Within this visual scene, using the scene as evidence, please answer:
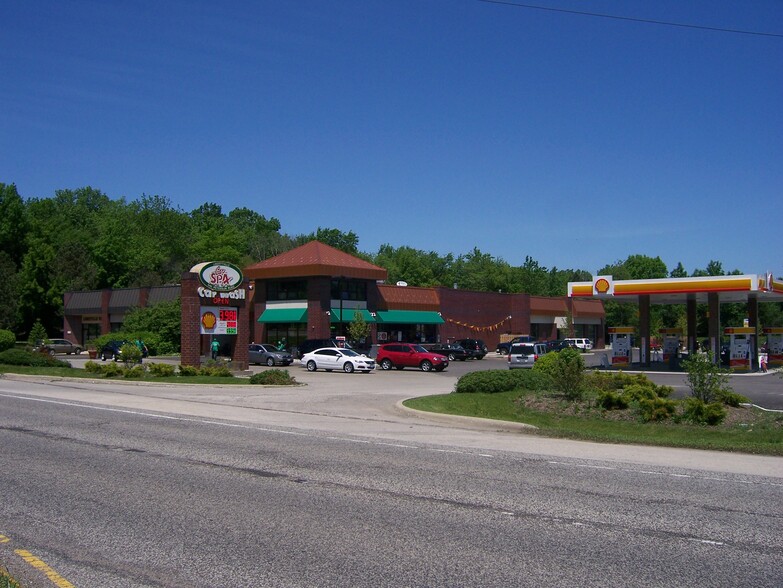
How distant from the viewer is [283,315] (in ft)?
200

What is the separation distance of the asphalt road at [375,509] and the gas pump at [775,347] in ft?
129

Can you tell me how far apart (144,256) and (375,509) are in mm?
93091

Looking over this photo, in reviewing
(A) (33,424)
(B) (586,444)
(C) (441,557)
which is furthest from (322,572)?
(A) (33,424)

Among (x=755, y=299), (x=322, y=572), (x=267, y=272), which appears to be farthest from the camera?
(x=267, y=272)

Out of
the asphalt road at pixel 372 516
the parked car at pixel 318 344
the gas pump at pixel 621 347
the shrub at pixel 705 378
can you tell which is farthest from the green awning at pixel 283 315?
the asphalt road at pixel 372 516

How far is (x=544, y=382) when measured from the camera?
2503cm

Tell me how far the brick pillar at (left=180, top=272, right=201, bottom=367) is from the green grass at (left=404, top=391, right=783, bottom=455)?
2012cm

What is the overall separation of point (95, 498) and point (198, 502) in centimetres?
135

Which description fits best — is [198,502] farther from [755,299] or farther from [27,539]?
[755,299]

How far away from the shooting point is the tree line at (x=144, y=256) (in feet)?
283

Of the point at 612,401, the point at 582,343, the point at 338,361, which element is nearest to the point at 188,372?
the point at 338,361

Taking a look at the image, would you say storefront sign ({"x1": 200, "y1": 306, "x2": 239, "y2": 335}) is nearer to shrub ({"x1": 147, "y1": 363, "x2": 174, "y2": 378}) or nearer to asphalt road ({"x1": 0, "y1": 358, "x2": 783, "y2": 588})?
shrub ({"x1": 147, "y1": 363, "x2": 174, "y2": 378})

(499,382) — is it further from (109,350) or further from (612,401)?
(109,350)

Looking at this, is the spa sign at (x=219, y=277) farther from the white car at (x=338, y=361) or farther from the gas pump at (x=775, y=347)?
the gas pump at (x=775, y=347)
